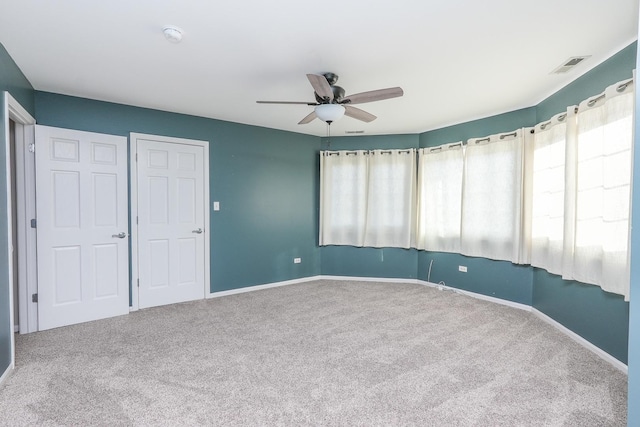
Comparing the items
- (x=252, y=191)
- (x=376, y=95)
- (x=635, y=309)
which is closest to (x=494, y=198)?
(x=376, y=95)

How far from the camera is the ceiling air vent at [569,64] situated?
2.65 metres

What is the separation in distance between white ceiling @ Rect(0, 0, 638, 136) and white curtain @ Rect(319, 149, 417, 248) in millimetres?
1602

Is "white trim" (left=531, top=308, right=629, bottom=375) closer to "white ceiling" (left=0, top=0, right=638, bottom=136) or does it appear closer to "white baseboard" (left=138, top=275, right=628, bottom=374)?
"white baseboard" (left=138, top=275, right=628, bottom=374)

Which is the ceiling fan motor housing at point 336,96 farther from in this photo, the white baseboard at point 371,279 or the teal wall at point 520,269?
the white baseboard at point 371,279

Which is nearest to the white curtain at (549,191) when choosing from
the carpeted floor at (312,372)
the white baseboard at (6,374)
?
the carpeted floor at (312,372)

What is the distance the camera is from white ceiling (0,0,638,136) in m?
2.01

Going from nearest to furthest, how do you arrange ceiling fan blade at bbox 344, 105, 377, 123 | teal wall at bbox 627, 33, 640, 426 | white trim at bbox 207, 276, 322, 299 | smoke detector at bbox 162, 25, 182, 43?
teal wall at bbox 627, 33, 640, 426, smoke detector at bbox 162, 25, 182, 43, ceiling fan blade at bbox 344, 105, 377, 123, white trim at bbox 207, 276, 322, 299

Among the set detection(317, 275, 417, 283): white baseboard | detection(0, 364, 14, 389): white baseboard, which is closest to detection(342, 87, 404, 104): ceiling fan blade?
detection(0, 364, 14, 389): white baseboard

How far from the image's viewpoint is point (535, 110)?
3.80 meters

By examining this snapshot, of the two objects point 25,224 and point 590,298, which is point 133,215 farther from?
point 590,298

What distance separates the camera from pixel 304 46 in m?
2.45

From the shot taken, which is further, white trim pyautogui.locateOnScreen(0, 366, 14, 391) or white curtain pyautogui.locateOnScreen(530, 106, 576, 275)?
white curtain pyautogui.locateOnScreen(530, 106, 576, 275)

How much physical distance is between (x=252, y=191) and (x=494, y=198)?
3.30m

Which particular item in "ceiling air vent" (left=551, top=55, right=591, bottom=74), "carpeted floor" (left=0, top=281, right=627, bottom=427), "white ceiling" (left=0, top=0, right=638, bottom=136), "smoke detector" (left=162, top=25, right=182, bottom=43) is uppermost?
"ceiling air vent" (left=551, top=55, right=591, bottom=74)
